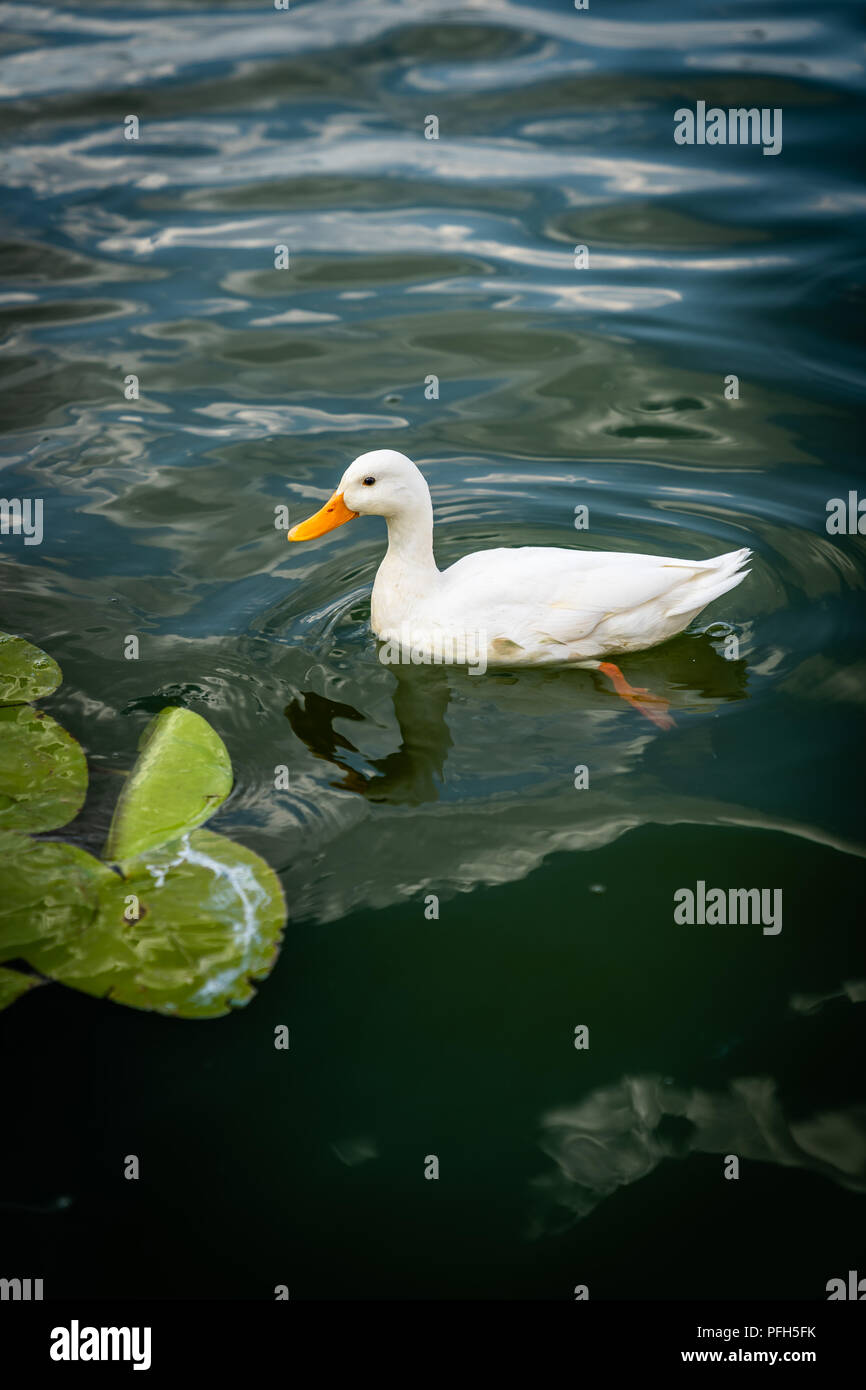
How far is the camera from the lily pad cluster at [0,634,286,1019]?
3.61 m

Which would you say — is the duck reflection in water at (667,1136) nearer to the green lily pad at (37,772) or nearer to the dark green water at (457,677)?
the dark green water at (457,677)

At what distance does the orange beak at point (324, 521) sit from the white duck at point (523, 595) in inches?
1.2

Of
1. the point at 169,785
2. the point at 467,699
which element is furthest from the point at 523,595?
the point at 169,785

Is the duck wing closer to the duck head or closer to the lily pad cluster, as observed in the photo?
the duck head

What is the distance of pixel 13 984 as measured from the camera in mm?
3566

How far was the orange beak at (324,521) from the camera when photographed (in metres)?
5.02

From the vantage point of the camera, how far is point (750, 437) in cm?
654

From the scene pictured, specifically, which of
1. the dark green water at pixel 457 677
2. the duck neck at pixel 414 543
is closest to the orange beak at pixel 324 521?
the duck neck at pixel 414 543

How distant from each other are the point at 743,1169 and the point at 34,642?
353cm

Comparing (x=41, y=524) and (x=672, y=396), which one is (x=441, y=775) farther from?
(x=672, y=396)

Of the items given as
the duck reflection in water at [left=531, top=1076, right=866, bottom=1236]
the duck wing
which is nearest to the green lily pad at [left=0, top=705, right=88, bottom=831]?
the duck wing

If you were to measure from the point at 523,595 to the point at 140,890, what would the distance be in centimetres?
182

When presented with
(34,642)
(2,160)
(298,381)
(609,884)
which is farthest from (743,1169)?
(2,160)

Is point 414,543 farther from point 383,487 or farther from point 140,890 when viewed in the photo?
point 140,890
